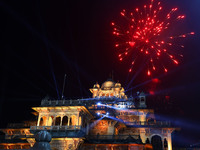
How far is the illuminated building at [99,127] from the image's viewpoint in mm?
35312

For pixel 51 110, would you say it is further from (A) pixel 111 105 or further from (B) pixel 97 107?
(A) pixel 111 105

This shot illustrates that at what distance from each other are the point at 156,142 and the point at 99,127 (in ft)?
36.8

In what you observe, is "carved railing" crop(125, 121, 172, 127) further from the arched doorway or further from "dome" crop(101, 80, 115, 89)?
"dome" crop(101, 80, 115, 89)

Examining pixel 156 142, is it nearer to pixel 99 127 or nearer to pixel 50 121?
pixel 99 127

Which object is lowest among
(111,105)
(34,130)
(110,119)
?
(34,130)

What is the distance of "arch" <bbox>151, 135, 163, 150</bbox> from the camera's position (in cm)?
3928

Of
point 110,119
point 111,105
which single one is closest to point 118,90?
point 111,105

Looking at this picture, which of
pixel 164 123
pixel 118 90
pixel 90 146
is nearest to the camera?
pixel 90 146

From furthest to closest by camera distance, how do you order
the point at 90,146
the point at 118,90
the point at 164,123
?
the point at 118,90 < the point at 164,123 < the point at 90,146

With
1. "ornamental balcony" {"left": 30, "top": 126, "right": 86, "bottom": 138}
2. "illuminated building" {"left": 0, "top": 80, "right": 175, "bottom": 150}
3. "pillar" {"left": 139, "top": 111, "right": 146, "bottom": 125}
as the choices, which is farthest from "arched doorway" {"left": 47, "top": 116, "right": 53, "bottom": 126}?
"pillar" {"left": 139, "top": 111, "right": 146, "bottom": 125}

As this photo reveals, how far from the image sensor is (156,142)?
132 feet

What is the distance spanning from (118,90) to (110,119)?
566 inches

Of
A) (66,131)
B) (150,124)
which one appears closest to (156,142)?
(150,124)

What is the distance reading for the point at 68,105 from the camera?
125ft
